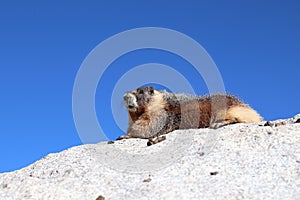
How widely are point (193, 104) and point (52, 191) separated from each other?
16.9 feet

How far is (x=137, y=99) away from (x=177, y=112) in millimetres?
1067

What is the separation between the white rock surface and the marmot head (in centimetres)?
164

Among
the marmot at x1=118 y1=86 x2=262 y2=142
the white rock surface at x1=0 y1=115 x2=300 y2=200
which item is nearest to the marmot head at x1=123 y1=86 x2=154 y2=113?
the marmot at x1=118 y1=86 x2=262 y2=142

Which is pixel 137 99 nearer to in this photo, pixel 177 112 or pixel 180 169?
pixel 177 112

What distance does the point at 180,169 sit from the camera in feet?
29.3

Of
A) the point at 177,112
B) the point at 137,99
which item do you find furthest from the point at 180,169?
the point at 137,99

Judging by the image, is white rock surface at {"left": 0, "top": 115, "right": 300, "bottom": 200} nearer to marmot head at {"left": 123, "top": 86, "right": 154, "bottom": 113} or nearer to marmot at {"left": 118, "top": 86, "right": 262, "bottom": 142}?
marmot at {"left": 118, "top": 86, "right": 262, "bottom": 142}

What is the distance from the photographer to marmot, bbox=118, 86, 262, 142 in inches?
486

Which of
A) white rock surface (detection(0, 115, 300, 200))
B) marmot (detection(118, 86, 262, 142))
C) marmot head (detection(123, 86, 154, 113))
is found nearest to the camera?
white rock surface (detection(0, 115, 300, 200))

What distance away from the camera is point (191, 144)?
10.2 metres

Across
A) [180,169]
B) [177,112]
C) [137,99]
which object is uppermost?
[137,99]

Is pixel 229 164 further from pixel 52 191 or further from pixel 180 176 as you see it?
pixel 52 191

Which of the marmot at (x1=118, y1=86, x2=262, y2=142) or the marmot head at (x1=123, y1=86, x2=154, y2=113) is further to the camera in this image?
the marmot head at (x1=123, y1=86, x2=154, y2=113)

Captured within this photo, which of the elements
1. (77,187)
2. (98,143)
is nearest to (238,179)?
(77,187)
